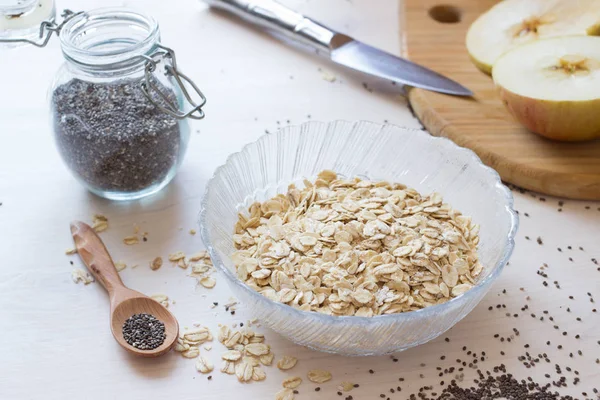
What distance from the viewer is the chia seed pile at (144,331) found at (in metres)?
1.07

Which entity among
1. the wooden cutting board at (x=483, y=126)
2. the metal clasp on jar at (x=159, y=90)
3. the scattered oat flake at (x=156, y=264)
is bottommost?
the scattered oat flake at (x=156, y=264)

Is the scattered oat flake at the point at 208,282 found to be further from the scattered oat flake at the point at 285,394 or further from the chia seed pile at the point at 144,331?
the scattered oat flake at the point at 285,394

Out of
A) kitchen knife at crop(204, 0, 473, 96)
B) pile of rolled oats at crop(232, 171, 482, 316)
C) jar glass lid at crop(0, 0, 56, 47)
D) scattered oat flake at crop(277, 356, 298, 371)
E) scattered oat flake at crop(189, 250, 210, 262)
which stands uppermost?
jar glass lid at crop(0, 0, 56, 47)

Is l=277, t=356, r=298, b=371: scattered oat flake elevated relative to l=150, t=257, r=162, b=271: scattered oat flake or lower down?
elevated

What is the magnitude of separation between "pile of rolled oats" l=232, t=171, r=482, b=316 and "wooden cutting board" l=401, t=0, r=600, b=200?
222mm

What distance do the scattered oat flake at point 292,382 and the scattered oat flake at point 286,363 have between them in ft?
0.06

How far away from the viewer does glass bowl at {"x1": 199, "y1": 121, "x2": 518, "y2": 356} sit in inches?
38.5

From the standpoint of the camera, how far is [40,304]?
Answer: 45.3 inches

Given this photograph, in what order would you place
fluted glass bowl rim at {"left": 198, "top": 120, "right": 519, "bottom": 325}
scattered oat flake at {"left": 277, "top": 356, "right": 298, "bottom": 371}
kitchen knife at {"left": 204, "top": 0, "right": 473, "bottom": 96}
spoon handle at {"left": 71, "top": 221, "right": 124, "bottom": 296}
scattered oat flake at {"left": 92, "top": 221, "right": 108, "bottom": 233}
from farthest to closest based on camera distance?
kitchen knife at {"left": 204, "top": 0, "right": 473, "bottom": 96}
scattered oat flake at {"left": 92, "top": 221, "right": 108, "bottom": 233}
spoon handle at {"left": 71, "top": 221, "right": 124, "bottom": 296}
scattered oat flake at {"left": 277, "top": 356, "right": 298, "bottom": 371}
fluted glass bowl rim at {"left": 198, "top": 120, "right": 519, "bottom": 325}

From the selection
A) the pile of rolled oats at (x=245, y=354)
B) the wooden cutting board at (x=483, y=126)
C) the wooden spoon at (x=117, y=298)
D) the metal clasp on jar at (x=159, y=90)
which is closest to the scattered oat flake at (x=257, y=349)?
the pile of rolled oats at (x=245, y=354)

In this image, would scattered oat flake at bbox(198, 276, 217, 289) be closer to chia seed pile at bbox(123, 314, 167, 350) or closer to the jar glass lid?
chia seed pile at bbox(123, 314, 167, 350)

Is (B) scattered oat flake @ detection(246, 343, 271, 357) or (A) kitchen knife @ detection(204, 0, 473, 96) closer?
(B) scattered oat flake @ detection(246, 343, 271, 357)

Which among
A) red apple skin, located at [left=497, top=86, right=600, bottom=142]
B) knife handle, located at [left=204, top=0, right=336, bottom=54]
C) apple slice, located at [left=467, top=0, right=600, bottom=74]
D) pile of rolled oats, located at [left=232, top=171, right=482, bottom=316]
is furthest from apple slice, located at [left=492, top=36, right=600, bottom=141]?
knife handle, located at [left=204, top=0, right=336, bottom=54]

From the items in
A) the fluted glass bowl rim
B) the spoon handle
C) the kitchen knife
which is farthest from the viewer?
the kitchen knife
